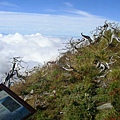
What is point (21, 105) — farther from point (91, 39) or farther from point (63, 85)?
point (91, 39)

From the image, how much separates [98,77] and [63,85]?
1737mm

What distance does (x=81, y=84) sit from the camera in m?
12.2

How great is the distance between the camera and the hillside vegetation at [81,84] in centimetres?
989

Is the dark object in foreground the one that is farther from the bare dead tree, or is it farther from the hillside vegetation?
the bare dead tree

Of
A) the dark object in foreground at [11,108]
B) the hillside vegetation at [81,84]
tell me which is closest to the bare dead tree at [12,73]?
the hillside vegetation at [81,84]

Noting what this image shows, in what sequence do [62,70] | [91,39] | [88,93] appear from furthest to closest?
[91,39]
[62,70]
[88,93]

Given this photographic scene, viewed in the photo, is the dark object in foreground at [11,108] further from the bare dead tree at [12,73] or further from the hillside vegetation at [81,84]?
the bare dead tree at [12,73]

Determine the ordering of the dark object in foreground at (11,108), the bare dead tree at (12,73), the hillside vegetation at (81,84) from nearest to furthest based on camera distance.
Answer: the dark object in foreground at (11,108) → the hillside vegetation at (81,84) → the bare dead tree at (12,73)

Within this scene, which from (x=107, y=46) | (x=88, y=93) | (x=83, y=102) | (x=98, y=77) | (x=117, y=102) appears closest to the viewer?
(x=117, y=102)

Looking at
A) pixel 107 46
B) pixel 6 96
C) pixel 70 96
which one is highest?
pixel 107 46

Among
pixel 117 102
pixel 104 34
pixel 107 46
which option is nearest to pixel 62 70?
pixel 107 46

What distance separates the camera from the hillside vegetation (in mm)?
9891

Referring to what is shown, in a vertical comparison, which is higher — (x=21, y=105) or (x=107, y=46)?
(x=107, y=46)

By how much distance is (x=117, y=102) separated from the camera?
9.16 m
